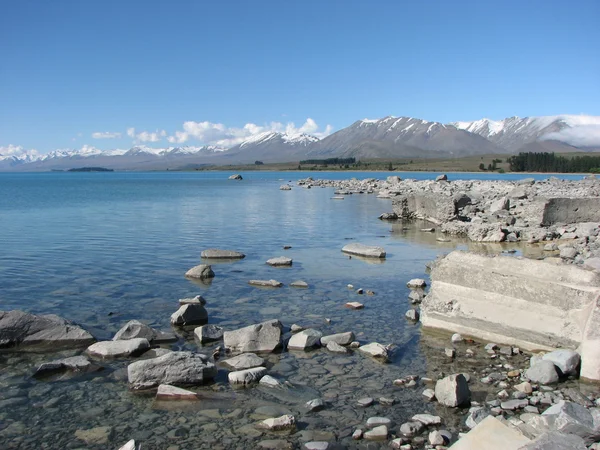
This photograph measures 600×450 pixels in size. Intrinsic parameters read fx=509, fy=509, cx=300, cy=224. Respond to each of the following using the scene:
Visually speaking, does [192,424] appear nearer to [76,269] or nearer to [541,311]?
[541,311]

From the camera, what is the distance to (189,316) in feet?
42.9

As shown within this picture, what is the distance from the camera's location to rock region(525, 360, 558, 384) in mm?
9375

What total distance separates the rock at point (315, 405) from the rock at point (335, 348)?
2440mm

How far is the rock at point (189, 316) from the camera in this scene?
13000 millimetres

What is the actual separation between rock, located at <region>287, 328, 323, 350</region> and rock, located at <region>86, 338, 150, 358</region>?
3.22 metres

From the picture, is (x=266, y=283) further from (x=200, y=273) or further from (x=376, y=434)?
(x=376, y=434)

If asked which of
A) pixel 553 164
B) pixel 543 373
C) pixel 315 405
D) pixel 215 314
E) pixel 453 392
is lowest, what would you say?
pixel 215 314

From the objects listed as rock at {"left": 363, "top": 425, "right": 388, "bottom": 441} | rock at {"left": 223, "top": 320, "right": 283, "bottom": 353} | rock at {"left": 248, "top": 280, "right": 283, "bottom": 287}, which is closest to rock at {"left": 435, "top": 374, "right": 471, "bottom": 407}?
rock at {"left": 363, "top": 425, "right": 388, "bottom": 441}

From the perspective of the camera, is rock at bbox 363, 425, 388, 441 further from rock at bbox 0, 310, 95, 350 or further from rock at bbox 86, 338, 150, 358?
rock at bbox 0, 310, 95, 350

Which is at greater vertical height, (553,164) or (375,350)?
(553,164)

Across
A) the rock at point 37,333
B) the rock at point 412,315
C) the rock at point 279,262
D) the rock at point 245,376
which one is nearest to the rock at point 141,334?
the rock at point 37,333

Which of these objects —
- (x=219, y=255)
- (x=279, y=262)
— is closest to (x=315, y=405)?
(x=279, y=262)

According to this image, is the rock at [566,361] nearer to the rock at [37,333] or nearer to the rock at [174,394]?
the rock at [174,394]

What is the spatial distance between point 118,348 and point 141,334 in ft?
2.57
